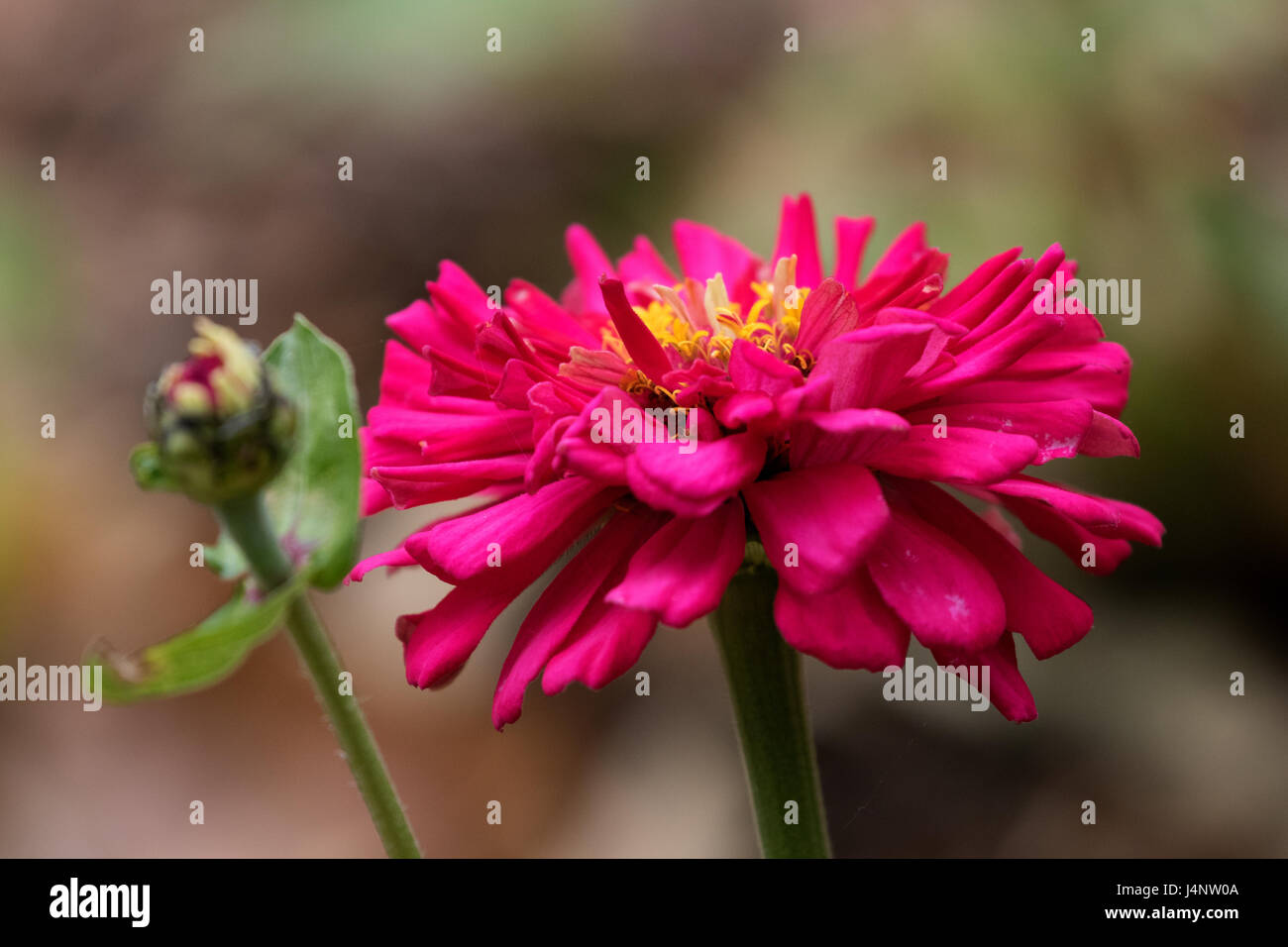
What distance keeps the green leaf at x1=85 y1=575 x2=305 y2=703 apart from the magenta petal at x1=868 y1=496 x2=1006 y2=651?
0.64ft

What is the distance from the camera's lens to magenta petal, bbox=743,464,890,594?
14.0 inches

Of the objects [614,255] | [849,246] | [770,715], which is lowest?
[770,715]

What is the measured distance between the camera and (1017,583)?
0.42 meters

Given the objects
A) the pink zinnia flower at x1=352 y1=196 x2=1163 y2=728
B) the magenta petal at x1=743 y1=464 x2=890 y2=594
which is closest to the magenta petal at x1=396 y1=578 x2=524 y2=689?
the pink zinnia flower at x1=352 y1=196 x2=1163 y2=728

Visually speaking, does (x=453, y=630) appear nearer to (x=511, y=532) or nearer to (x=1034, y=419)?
(x=511, y=532)

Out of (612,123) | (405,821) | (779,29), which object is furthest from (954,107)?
(405,821)

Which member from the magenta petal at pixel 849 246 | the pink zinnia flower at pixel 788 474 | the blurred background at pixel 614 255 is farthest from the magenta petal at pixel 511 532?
the blurred background at pixel 614 255

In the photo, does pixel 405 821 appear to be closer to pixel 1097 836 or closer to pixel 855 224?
pixel 855 224

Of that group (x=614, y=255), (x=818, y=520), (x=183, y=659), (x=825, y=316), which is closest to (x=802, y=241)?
(x=825, y=316)

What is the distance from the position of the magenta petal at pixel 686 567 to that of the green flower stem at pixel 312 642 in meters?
0.09

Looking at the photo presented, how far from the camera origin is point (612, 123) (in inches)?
51.1

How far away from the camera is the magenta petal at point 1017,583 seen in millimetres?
403

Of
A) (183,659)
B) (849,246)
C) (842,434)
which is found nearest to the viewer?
(183,659)

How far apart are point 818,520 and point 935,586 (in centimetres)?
4
